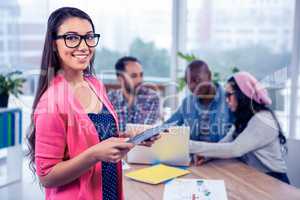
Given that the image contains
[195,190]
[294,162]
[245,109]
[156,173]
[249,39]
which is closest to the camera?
[195,190]

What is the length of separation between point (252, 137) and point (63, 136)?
4.52ft

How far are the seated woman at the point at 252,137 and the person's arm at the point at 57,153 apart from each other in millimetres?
1132

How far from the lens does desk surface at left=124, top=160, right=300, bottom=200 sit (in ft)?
4.94

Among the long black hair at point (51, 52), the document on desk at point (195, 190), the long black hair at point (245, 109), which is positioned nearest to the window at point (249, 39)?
the long black hair at point (245, 109)

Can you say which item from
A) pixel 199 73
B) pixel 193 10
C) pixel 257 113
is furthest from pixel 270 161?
pixel 193 10

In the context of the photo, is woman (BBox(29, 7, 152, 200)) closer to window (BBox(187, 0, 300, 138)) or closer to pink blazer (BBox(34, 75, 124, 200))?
pink blazer (BBox(34, 75, 124, 200))

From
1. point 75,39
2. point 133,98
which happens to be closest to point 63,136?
point 75,39

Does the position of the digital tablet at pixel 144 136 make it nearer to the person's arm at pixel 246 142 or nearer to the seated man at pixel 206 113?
the person's arm at pixel 246 142

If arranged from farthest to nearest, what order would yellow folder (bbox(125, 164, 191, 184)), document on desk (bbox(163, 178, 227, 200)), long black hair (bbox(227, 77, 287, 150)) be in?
long black hair (bbox(227, 77, 287, 150))
yellow folder (bbox(125, 164, 191, 184))
document on desk (bbox(163, 178, 227, 200))

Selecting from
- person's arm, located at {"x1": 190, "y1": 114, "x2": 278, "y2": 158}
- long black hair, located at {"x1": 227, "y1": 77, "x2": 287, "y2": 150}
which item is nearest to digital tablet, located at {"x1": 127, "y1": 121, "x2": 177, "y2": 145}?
person's arm, located at {"x1": 190, "y1": 114, "x2": 278, "y2": 158}

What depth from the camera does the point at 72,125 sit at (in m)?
0.98

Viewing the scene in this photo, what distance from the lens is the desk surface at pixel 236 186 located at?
150 centimetres

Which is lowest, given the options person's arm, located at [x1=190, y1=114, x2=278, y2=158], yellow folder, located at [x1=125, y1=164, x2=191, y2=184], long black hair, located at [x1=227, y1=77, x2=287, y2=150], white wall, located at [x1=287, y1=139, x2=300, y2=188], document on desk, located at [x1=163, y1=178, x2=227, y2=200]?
white wall, located at [x1=287, y1=139, x2=300, y2=188]

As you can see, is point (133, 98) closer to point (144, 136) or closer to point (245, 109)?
point (245, 109)
